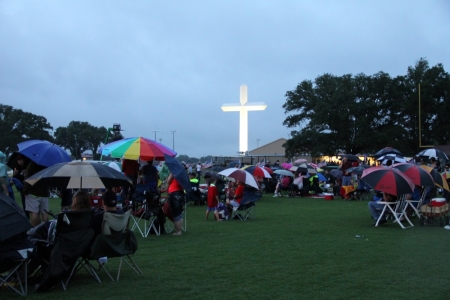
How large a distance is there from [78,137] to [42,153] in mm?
50470

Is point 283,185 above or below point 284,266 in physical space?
above

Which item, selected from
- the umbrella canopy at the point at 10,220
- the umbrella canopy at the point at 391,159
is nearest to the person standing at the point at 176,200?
the umbrella canopy at the point at 10,220

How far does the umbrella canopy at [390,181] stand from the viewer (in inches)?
477

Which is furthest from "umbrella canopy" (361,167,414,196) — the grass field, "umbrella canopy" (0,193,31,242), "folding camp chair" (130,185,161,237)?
"umbrella canopy" (0,193,31,242)

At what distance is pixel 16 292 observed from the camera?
6.27 meters

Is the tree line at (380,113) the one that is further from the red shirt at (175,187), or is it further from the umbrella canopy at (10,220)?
the umbrella canopy at (10,220)

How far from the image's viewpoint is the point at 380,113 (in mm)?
51062

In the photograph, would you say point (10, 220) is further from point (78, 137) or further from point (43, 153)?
point (78, 137)

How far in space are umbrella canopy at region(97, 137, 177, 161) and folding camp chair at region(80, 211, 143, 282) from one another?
411 centimetres

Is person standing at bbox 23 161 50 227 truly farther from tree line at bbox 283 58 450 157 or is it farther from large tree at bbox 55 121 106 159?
large tree at bbox 55 121 106 159

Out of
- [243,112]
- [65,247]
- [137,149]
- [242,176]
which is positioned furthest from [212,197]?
[243,112]

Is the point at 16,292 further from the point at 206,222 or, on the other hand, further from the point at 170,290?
the point at 206,222

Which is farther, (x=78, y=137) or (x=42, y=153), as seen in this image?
(x=78, y=137)

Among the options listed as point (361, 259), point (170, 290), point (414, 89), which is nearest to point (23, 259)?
point (170, 290)
